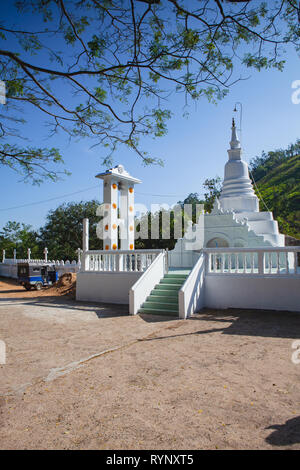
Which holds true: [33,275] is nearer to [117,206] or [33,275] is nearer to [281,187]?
[117,206]

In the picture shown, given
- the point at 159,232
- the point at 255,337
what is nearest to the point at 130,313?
the point at 255,337

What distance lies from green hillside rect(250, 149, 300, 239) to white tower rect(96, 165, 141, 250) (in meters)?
11.9

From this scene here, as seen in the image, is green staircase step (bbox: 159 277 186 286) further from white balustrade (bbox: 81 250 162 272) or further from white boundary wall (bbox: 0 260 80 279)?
white boundary wall (bbox: 0 260 80 279)

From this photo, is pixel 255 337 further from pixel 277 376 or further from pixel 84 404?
pixel 84 404

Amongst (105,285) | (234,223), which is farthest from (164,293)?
(234,223)

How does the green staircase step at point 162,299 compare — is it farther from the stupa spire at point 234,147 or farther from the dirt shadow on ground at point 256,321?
the stupa spire at point 234,147

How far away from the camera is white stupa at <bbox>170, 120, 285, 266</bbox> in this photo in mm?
15258

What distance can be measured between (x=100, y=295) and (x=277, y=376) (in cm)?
854

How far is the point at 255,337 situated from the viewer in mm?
6324

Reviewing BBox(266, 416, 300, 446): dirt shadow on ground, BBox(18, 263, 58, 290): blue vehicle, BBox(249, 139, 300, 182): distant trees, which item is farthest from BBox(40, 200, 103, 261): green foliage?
BBox(249, 139, 300, 182): distant trees

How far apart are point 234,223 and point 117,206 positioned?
592cm

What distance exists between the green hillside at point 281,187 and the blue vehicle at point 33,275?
1566 cm

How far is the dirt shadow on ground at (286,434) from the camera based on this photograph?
9.02 feet

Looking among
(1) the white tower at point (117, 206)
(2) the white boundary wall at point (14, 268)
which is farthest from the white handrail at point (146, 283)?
(2) the white boundary wall at point (14, 268)
